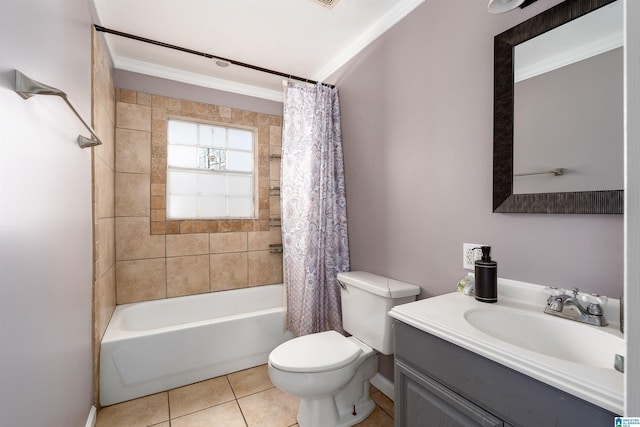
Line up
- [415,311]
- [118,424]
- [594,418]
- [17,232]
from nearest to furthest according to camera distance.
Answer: [594,418] → [17,232] → [415,311] → [118,424]

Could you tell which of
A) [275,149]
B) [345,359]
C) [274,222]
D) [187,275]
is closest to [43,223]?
[345,359]

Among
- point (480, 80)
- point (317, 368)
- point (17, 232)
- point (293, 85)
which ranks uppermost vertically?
point (293, 85)

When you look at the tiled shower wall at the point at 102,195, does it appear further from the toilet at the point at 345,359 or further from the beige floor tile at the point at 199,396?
the toilet at the point at 345,359

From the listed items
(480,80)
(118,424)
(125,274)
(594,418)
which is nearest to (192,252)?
(125,274)

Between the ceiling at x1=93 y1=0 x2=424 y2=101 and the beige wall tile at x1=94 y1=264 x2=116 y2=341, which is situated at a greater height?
the ceiling at x1=93 y1=0 x2=424 y2=101

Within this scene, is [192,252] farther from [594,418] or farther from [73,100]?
[594,418]

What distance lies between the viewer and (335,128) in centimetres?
230

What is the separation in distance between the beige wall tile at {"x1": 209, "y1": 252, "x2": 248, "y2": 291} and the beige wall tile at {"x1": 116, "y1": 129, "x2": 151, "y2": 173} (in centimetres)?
99

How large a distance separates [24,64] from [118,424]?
1878 millimetres

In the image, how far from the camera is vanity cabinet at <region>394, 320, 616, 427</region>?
2.25ft

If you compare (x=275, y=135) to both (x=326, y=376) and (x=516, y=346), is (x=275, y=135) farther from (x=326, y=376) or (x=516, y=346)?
(x=516, y=346)

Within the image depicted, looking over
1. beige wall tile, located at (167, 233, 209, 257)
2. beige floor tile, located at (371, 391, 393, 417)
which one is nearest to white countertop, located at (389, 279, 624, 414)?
beige floor tile, located at (371, 391, 393, 417)

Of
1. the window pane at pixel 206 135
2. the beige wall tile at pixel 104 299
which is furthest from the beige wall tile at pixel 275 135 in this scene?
the beige wall tile at pixel 104 299

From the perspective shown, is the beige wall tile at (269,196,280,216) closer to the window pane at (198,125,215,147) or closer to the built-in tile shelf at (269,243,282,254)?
the built-in tile shelf at (269,243,282,254)
